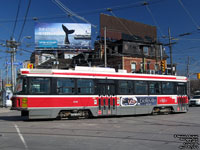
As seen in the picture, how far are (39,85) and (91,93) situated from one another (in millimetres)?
3145

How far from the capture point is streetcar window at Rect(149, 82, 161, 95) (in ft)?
53.7

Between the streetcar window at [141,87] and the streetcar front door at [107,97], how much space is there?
5.91ft

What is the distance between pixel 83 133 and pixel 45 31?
1587 inches

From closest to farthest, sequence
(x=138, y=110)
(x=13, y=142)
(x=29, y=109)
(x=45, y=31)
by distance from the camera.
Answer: (x=13, y=142)
(x=29, y=109)
(x=138, y=110)
(x=45, y=31)

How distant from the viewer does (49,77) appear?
13094mm

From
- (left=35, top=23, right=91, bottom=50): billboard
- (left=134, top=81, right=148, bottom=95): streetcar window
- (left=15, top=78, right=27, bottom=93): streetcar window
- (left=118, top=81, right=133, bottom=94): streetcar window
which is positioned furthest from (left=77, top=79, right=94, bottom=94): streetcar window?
(left=35, top=23, right=91, bottom=50): billboard

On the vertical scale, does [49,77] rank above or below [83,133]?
above

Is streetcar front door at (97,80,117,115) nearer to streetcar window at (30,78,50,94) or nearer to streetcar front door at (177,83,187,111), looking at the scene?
streetcar window at (30,78,50,94)

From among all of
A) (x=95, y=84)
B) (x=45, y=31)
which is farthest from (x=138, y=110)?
(x=45, y=31)

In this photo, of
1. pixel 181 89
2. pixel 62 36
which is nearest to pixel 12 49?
pixel 62 36

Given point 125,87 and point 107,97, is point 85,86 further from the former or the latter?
point 125,87

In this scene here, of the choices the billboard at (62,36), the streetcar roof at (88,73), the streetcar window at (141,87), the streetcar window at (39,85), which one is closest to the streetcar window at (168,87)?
the streetcar roof at (88,73)

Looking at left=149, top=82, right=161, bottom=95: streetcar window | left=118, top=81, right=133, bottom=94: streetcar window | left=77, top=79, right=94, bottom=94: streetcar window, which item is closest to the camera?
left=77, top=79, right=94, bottom=94: streetcar window

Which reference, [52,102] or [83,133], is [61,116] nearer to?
[52,102]
